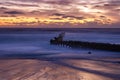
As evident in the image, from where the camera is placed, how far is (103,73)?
24797 millimetres

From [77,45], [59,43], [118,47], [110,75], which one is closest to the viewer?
[110,75]

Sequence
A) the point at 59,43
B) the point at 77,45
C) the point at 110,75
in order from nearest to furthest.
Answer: the point at 110,75 < the point at 77,45 < the point at 59,43

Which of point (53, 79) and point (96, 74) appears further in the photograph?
point (96, 74)

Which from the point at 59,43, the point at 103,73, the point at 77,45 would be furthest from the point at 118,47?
the point at 103,73

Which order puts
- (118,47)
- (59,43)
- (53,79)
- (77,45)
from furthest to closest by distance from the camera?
(59,43)
(77,45)
(118,47)
(53,79)

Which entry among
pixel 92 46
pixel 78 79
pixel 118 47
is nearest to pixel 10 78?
pixel 78 79

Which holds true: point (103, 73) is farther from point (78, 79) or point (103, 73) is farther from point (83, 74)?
point (78, 79)

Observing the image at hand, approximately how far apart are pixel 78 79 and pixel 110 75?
131 inches

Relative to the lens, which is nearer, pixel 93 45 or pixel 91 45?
pixel 93 45

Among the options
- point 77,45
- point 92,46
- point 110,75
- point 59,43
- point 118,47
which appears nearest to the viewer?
point 110,75

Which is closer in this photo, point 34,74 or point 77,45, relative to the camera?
point 34,74

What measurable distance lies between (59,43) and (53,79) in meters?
43.7

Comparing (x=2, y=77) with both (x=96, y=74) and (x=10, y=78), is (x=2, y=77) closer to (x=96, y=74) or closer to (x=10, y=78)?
(x=10, y=78)

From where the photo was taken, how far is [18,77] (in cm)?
2209
